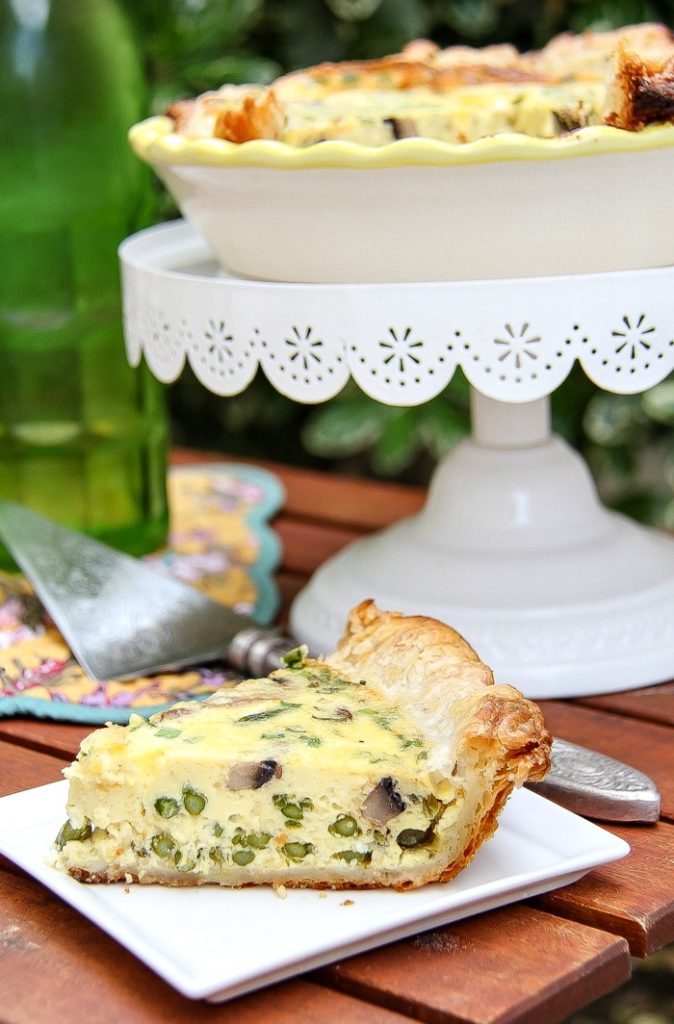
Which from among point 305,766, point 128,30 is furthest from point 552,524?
point 128,30

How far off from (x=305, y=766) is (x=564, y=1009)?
163 millimetres

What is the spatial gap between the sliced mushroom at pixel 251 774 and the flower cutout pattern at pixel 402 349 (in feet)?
0.95

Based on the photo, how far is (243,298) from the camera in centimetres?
89

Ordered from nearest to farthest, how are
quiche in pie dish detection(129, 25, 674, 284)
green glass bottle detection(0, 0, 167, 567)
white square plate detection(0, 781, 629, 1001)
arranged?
white square plate detection(0, 781, 629, 1001) < quiche in pie dish detection(129, 25, 674, 284) < green glass bottle detection(0, 0, 167, 567)

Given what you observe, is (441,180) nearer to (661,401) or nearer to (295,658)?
(295,658)

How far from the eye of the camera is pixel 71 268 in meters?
1.18

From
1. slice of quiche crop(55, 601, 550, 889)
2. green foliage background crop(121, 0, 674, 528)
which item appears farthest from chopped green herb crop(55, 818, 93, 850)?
green foliage background crop(121, 0, 674, 528)

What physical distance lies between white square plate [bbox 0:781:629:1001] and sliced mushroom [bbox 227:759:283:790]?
5cm

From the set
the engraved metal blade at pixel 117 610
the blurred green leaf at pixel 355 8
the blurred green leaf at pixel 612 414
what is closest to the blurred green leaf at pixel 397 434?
the blurred green leaf at pixel 612 414

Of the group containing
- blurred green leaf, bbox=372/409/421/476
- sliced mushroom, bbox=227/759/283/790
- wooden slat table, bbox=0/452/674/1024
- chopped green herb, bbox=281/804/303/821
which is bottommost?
blurred green leaf, bbox=372/409/421/476

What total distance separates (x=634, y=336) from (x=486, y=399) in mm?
213

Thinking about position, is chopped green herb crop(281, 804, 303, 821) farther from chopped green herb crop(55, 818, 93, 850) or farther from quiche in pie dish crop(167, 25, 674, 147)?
quiche in pie dish crop(167, 25, 674, 147)

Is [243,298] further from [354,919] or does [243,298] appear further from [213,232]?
[354,919]

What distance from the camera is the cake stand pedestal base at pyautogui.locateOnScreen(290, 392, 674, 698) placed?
961 mm
